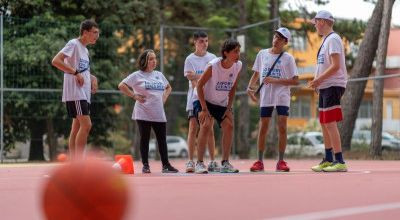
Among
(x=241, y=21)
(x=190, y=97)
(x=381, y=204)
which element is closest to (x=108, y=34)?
(x=241, y=21)

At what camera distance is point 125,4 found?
23.3m

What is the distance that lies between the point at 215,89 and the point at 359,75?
1131 cm

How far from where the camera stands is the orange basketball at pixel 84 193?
3135 mm

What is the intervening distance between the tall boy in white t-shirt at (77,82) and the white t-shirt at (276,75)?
2.15 meters

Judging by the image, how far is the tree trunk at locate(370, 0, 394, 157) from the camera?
17.3 meters

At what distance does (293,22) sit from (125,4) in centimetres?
537

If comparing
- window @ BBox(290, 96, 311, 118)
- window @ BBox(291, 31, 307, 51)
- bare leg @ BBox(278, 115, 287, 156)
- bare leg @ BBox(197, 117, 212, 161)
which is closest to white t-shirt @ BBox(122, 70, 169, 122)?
bare leg @ BBox(197, 117, 212, 161)

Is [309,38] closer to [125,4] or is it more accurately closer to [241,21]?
[241,21]

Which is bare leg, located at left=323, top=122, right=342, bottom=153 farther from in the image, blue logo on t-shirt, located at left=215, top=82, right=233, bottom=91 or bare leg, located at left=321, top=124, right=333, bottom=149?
blue logo on t-shirt, located at left=215, top=82, right=233, bottom=91

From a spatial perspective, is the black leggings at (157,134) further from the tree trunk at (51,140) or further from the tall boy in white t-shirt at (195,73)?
the tree trunk at (51,140)

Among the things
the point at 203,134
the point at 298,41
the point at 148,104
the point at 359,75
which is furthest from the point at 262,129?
the point at 298,41

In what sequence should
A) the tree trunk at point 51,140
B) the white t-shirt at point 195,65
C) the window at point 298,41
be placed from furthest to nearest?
the window at point 298,41 < the tree trunk at point 51,140 < the white t-shirt at point 195,65


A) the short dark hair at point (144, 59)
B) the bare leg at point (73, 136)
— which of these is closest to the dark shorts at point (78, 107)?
the bare leg at point (73, 136)

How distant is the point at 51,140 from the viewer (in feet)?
64.7
